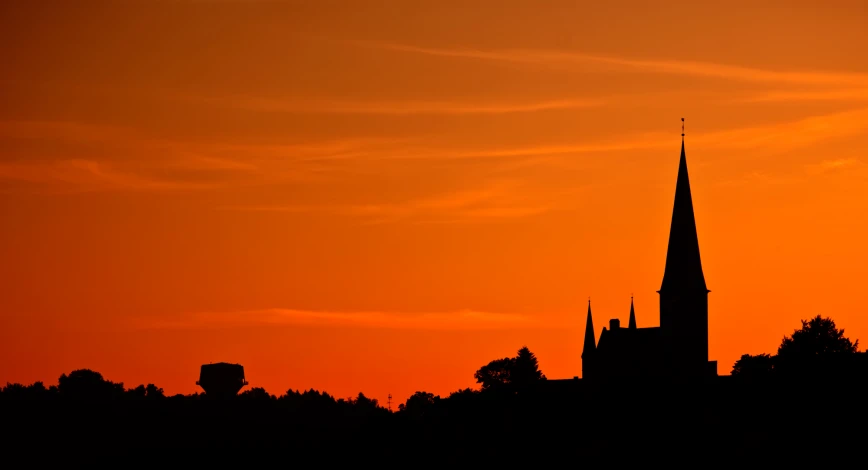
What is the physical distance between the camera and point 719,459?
11131 cm

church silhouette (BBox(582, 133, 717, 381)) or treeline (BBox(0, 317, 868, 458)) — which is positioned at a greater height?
church silhouette (BBox(582, 133, 717, 381))

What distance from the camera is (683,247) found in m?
153

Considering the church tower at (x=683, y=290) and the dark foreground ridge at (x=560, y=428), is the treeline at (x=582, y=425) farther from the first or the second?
the church tower at (x=683, y=290)

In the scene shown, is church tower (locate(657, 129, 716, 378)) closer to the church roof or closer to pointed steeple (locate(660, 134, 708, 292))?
pointed steeple (locate(660, 134, 708, 292))

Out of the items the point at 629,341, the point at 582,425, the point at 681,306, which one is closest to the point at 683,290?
the point at 681,306

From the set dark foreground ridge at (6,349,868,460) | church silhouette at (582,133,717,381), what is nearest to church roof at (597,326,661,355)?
church silhouette at (582,133,717,381)

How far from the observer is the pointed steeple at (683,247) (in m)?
153

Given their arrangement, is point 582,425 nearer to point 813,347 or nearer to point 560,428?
point 560,428

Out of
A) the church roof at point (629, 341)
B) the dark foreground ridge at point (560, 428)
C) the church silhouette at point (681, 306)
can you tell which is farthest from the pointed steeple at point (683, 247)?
the dark foreground ridge at point (560, 428)

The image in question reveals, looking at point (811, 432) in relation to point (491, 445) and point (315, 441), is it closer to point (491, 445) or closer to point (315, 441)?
point (491, 445)

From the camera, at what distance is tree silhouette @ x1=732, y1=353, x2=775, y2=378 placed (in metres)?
145

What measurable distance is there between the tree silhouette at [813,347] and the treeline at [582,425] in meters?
0.15

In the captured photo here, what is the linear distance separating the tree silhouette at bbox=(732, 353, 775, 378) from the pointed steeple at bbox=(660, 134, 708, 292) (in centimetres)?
746

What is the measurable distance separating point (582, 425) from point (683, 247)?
77.8 feet
